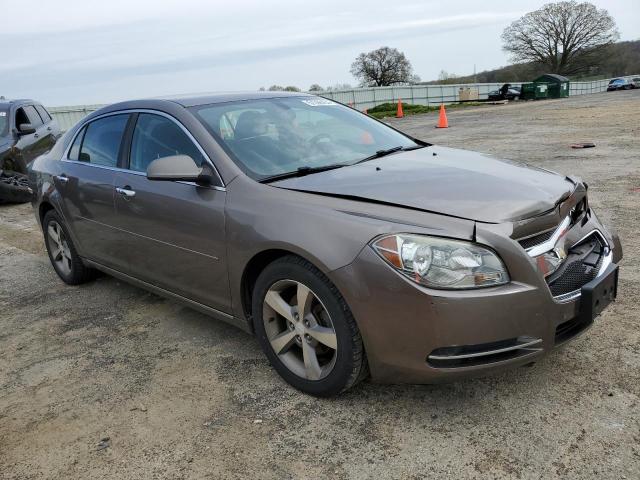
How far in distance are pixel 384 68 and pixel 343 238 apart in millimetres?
84692

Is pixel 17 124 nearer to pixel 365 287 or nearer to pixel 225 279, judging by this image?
pixel 225 279

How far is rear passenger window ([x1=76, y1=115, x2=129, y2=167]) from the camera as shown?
4.12 m

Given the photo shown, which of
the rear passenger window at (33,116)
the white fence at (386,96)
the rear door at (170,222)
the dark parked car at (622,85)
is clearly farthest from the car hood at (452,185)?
the dark parked car at (622,85)

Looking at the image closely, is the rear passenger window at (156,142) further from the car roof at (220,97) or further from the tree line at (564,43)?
the tree line at (564,43)

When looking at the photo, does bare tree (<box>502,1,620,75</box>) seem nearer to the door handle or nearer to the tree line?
the tree line

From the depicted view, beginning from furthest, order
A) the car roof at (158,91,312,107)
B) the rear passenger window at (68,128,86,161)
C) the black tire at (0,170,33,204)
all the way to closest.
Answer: the black tire at (0,170,33,204) → the rear passenger window at (68,128,86,161) → the car roof at (158,91,312,107)

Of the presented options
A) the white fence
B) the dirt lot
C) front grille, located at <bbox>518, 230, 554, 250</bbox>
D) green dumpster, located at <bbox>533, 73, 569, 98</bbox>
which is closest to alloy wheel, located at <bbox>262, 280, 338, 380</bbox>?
the dirt lot

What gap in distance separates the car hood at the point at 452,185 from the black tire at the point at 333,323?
16.2 inches

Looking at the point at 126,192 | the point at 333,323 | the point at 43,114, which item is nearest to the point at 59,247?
the point at 126,192

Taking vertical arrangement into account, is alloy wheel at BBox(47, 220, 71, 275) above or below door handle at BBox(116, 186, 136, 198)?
below

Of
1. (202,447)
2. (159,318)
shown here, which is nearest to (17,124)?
(159,318)

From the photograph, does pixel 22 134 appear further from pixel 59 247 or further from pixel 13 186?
pixel 59 247

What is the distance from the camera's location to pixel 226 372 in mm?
3305

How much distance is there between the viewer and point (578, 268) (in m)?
2.68
